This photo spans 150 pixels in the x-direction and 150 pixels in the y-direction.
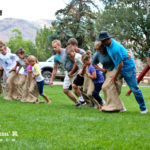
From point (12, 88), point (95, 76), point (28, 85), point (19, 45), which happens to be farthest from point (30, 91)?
point (19, 45)

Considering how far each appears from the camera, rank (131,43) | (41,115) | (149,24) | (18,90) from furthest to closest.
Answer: (131,43), (149,24), (18,90), (41,115)

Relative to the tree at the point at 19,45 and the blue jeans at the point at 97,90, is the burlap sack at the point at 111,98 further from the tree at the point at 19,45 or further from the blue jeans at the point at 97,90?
the tree at the point at 19,45

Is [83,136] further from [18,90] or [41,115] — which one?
[18,90]

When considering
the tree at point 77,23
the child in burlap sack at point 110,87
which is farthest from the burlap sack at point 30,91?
the tree at point 77,23

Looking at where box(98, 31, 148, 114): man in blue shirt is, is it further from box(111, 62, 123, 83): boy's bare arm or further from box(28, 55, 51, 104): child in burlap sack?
box(28, 55, 51, 104): child in burlap sack

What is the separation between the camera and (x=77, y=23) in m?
25.1

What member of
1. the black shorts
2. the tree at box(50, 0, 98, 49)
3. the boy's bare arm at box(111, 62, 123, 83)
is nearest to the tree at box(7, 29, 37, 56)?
the tree at box(50, 0, 98, 49)

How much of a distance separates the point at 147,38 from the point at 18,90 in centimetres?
3352

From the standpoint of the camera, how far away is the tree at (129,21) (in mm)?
42938

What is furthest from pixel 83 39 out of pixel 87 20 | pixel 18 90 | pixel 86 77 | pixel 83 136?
pixel 83 136

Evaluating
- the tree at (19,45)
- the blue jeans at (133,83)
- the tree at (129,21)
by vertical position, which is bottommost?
the tree at (19,45)

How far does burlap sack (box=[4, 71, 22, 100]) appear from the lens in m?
12.1

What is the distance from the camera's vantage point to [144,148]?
4.56 metres

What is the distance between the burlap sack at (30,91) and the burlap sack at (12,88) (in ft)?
2.72
